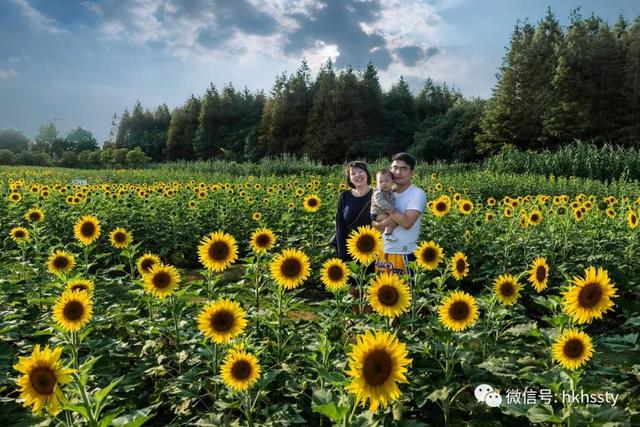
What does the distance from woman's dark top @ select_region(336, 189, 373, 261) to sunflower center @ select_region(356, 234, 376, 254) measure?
1.42m

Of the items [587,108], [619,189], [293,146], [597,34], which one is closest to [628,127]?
[587,108]

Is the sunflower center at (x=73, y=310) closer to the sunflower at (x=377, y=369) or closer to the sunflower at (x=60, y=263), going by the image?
the sunflower at (x=60, y=263)

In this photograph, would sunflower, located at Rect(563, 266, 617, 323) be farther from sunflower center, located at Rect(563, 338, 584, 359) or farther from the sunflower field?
sunflower center, located at Rect(563, 338, 584, 359)

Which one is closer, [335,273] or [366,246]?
[335,273]

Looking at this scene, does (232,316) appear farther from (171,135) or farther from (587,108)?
(171,135)

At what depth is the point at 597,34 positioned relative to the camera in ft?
110

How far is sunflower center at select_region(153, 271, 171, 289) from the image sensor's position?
10.2ft

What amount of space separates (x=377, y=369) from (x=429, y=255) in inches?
69.3

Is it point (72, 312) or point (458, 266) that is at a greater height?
point (458, 266)

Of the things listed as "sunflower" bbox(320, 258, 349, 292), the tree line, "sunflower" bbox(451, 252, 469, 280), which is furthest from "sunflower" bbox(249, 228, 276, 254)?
the tree line

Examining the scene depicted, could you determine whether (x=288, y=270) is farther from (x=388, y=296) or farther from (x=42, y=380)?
(x=42, y=380)

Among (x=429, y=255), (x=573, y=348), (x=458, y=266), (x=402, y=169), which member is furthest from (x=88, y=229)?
(x=573, y=348)

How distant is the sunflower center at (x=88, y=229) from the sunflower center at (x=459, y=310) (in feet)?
10.7

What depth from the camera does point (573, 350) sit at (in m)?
2.42
